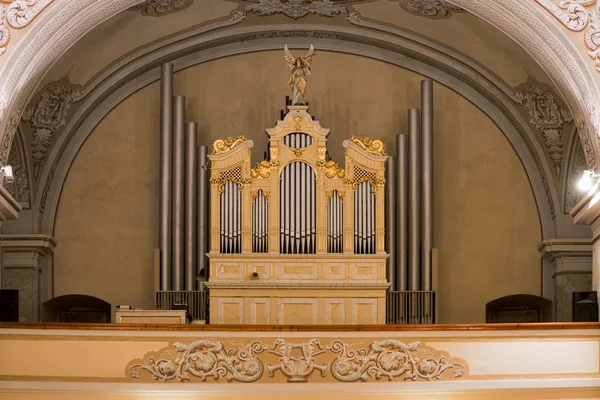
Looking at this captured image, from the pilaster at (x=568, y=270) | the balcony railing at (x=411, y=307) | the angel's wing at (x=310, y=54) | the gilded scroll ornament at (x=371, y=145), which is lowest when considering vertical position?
the balcony railing at (x=411, y=307)

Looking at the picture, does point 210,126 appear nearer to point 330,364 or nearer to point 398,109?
point 398,109

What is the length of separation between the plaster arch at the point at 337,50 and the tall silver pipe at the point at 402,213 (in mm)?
1231

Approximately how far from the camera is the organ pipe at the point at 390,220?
17797 mm

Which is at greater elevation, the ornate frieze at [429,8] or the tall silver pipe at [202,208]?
the ornate frieze at [429,8]

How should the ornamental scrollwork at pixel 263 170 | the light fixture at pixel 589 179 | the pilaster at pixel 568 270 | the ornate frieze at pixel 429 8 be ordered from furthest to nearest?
1. the pilaster at pixel 568 270
2. the ornate frieze at pixel 429 8
3. the ornamental scrollwork at pixel 263 170
4. the light fixture at pixel 589 179

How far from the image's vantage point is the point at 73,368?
14.7 metres

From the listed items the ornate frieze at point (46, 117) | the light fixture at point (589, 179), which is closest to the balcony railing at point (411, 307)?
the light fixture at point (589, 179)

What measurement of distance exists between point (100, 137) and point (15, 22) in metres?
3.85

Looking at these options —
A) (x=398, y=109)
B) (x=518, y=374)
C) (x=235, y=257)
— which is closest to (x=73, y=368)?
(x=235, y=257)

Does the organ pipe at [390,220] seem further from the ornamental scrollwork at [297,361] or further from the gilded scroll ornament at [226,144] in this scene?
the ornamental scrollwork at [297,361]

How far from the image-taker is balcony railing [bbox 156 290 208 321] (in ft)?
57.4

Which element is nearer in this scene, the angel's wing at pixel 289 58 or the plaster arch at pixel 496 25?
the plaster arch at pixel 496 25

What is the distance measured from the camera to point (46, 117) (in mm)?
18172

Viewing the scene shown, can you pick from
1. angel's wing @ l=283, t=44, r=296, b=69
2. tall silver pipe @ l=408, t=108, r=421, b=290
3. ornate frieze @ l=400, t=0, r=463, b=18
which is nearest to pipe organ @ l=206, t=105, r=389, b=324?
angel's wing @ l=283, t=44, r=296, b=69
